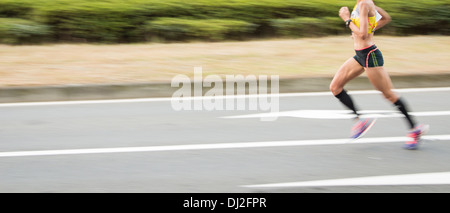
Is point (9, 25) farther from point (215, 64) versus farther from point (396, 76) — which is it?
point (396, 76)

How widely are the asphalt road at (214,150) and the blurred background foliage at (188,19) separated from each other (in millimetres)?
4490

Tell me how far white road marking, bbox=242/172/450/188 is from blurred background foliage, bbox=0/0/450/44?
8.21 meters

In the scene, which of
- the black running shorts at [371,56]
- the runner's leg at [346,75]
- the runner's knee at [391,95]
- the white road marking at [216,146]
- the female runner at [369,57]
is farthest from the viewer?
the white road marking at [216,146]

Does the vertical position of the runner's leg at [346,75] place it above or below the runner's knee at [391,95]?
above

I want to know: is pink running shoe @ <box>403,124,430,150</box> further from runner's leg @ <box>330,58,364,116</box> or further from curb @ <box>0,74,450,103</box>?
curb @ <box>0,74,450,103</box>

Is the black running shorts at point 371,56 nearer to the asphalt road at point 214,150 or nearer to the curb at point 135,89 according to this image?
the asphalt road at point 214,150

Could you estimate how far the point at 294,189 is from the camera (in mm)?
5016

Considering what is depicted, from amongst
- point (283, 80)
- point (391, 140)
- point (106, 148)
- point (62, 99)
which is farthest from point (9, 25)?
point (391, 140)

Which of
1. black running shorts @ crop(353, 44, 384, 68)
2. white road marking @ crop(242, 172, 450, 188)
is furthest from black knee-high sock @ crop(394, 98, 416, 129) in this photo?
white road marking @ crop(242, 172, 450, 188)

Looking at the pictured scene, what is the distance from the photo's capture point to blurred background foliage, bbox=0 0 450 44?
1280 centimetres

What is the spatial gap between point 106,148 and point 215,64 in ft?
15.6

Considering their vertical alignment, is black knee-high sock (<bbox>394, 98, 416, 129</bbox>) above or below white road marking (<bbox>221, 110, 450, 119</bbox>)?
below

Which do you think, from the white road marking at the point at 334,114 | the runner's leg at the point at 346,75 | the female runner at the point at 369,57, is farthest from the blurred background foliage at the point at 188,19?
the female runner at the point at 369,57

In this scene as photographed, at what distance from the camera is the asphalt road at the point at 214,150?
17.0 feet
